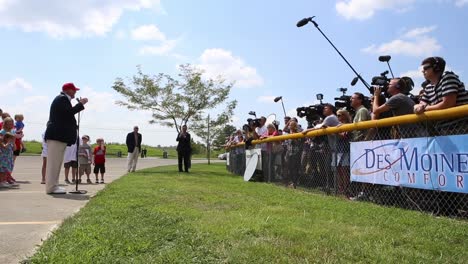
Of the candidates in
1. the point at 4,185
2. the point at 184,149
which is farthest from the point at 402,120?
the point at 184,149

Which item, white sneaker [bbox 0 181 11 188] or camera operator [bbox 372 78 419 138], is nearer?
camera operator [bbox 372 78 419 138]

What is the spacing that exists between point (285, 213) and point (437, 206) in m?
1.78

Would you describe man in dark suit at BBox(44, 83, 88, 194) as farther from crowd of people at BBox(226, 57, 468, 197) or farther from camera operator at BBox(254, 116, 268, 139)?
camera operator at BBox(254, 116, 268, 139)

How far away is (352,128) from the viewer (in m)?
6.97

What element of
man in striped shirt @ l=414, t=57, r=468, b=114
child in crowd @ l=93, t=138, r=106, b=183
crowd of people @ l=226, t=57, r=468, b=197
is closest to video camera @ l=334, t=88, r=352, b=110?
crowd of people @ l=226, t=57, r=468, b=197

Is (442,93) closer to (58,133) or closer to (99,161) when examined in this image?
(58,133)

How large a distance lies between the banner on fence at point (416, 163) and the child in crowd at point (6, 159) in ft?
24.1

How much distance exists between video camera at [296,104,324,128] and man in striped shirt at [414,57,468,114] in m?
4.18

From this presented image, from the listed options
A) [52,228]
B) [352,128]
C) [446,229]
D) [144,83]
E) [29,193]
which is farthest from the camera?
[144,83]

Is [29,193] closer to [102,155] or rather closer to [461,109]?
[102,155]

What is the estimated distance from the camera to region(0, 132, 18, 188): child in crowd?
31.8ft

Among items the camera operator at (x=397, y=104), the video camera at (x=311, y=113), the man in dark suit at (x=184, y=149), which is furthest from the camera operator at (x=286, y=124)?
the man in dark suit at (x=184, y=149)

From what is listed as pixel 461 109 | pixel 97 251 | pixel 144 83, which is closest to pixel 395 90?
pixel 461 109

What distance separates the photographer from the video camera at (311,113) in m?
9.99
